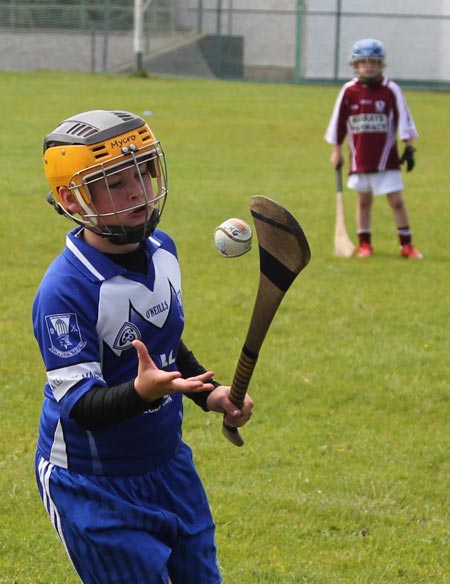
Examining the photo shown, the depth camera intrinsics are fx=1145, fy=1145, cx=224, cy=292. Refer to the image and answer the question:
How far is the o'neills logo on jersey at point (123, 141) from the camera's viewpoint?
3.18 metres

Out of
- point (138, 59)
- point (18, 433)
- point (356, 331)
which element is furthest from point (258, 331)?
point (138, 59)

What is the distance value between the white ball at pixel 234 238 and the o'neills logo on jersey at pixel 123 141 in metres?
0.46

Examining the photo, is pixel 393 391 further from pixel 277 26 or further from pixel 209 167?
pixel 277 26

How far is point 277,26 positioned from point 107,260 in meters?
38.0

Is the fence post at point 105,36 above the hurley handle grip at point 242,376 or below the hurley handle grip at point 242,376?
below

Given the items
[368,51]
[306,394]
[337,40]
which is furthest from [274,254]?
[337,40]

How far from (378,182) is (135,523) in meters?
8.42

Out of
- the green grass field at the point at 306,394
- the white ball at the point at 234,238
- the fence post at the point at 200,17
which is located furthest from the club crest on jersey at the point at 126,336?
the fence post at the point at 200,17

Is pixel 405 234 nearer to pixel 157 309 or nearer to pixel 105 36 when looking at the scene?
pixel 157 309

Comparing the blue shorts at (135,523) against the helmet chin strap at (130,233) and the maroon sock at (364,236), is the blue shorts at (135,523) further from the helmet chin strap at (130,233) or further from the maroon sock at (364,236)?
the maroon sock at (364,236)

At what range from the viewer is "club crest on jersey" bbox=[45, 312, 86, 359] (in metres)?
3.07

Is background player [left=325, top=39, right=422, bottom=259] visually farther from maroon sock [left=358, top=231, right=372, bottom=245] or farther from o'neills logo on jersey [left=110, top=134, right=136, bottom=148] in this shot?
o'neills logo on jersey [left=110, top=134, right=136, bottom=148]

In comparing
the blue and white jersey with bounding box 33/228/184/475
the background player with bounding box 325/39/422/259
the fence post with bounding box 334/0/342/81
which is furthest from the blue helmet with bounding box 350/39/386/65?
the fence post with bounding box 334/0/342/81

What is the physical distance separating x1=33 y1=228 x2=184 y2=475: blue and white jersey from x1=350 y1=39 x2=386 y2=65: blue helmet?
25.5 feet
